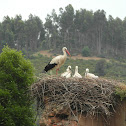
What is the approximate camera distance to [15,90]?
388 inches

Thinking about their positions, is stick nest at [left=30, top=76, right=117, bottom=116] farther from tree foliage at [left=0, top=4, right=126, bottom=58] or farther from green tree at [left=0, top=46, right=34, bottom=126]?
tree foliage at [left=0, top=4, right=126, bottom=58]

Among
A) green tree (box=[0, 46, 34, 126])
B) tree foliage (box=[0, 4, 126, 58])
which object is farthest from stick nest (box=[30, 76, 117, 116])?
tree foliage (box=[0, 4, 126, 58])

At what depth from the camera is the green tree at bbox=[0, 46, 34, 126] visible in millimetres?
9500

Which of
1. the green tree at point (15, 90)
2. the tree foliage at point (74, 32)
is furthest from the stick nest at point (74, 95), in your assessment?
the tree foliage at point (74, 32)

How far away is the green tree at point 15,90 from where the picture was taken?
9.50m

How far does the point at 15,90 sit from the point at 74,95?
234 centimetres

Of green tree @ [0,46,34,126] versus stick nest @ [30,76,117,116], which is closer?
stick nest @ [30,76,117,116]

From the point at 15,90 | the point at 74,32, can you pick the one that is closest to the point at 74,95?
the point at 15,90

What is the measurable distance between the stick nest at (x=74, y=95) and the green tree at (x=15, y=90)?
0.62 m

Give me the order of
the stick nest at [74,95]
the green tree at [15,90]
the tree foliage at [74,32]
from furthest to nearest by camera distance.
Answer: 1. the tree foliage at [74,32]
2. the green tree at [15,90]
3. the stick nest at [74,95]

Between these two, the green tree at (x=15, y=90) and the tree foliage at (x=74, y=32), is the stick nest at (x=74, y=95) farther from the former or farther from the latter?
the tree foliage at (x=74, y=32)

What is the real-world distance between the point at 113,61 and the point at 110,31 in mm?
11921

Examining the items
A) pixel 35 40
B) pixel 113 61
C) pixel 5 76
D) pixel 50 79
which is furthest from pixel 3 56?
pixel 35 40

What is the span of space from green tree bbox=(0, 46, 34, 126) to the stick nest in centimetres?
62
